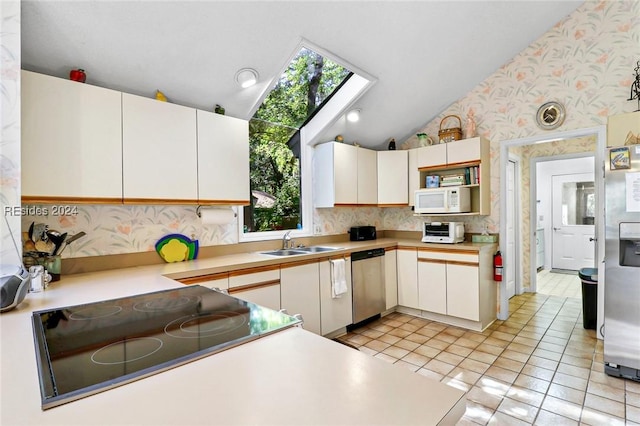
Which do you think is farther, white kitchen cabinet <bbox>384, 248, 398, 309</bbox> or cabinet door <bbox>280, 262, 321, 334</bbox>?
white kitchen cabinet <bbox>384, 248, 398, 309</bbox>

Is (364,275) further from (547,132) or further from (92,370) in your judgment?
(92,370)

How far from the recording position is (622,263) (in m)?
2.47

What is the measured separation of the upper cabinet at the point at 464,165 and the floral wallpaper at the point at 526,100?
0.51 ft

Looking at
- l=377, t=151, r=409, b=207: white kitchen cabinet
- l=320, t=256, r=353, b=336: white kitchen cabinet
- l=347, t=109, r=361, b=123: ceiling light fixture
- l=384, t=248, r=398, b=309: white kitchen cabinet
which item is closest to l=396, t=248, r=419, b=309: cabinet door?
l=384, t=248, r=398, b=309: white kitchen cabinet

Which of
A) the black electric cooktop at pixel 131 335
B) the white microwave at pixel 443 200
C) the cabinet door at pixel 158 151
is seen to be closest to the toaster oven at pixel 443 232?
the white microwave at pixel 443 200

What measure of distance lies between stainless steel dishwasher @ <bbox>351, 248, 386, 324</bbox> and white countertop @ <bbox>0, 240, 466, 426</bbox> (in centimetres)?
256

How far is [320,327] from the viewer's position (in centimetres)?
314

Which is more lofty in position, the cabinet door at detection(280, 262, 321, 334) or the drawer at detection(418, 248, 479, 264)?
the drawer at detection(418, 248, 479, 264)

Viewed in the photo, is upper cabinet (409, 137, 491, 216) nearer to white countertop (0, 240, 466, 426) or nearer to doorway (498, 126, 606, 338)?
doorway (498, 126, 606, 338)

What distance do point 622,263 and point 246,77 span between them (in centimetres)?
331

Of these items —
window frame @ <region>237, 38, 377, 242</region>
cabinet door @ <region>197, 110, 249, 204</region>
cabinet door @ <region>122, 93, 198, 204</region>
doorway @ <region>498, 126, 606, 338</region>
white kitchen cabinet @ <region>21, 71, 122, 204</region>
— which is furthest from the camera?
doorway @ <region>498, 126, 606, 338</region>

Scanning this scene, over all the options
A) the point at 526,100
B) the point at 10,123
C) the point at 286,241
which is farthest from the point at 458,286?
the point at 10,123

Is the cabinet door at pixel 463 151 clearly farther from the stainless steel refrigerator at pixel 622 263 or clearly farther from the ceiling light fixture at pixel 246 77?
the ceiling light fixture at pixel 246 77

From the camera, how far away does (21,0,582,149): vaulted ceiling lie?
6.65 feet
